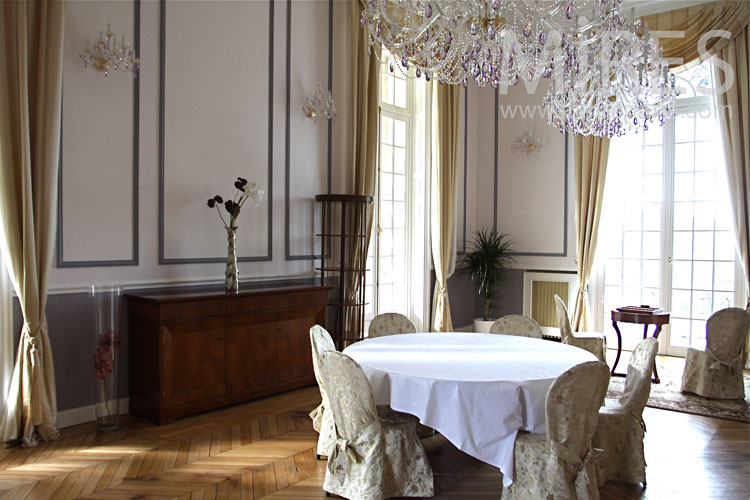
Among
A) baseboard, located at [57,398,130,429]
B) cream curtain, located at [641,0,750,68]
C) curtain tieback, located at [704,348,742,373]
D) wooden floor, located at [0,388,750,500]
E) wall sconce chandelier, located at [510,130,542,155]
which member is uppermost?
cream curtain, located at [641,0,750,68]

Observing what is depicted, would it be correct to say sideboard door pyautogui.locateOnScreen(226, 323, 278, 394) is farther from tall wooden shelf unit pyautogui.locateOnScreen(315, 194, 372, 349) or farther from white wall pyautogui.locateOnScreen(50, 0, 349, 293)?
tall wooden shelf unit pyautogui.locateOnScreen(315, 194, 372, 349)

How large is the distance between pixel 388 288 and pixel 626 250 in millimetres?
2578

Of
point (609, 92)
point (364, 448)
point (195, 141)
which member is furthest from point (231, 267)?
point (609, 92)

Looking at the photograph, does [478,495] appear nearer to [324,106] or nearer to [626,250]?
[324,106]

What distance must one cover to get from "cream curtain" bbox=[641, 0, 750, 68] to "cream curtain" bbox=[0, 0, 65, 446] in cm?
515

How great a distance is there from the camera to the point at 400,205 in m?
6.23

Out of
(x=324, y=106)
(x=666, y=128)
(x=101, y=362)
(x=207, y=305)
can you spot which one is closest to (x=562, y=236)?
(x=666, y=128)

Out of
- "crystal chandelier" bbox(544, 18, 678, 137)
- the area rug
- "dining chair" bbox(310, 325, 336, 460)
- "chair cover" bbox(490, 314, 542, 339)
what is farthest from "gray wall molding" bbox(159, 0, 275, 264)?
the area rug

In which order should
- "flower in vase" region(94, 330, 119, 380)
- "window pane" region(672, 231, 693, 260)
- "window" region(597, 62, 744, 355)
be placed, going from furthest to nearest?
"window pane" region(672, 231, 693, 260) → "window" region(597, 62, 744, 355) → "flower in vase" region(94, 330, 119, 380)

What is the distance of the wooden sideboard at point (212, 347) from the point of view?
3797mm

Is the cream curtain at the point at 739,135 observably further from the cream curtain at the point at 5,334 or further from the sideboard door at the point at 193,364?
the cream curtain at the point at 5,334

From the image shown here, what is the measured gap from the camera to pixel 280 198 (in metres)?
4.95

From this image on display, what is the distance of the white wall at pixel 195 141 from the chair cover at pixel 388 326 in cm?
132

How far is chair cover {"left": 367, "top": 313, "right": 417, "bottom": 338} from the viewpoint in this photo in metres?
3.86
